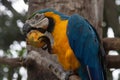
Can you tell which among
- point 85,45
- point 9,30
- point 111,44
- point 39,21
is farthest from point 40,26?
point 9,30

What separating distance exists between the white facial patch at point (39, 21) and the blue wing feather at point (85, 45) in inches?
5.0

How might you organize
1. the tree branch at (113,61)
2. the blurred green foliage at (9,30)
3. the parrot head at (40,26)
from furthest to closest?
the blurred green foliage at (9,30) → the tree branch at (113,61) → the parrot head at (40,26)

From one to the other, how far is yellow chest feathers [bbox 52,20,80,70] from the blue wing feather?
2cm

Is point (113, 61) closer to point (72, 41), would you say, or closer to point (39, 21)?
point (72, 41)

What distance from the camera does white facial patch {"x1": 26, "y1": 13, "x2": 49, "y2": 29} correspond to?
1673mm

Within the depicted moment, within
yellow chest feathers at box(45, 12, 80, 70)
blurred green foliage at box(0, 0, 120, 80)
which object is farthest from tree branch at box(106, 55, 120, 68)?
blurred green foliage at box(0, 0, 120, 80)

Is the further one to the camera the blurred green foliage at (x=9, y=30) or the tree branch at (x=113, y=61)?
the blurred green foliage at (x=9, y=30)

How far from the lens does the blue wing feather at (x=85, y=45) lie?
1.75 m

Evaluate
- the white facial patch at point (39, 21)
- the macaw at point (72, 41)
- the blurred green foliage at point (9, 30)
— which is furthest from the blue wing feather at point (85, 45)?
the blurred green foliage at point (9, 30)

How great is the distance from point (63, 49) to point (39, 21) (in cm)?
16

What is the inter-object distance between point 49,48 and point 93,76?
0.24 meters

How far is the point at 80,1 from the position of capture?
2.14 metres

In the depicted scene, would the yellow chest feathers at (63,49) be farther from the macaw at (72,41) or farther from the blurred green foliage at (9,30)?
the blurred green foliage at (9,30)

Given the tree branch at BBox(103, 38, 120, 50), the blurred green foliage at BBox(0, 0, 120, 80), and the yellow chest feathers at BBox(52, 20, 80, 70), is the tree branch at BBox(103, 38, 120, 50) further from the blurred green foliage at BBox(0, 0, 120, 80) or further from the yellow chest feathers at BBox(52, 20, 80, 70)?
the blurred green foliage at BBox(0, 0, 120, 80)
